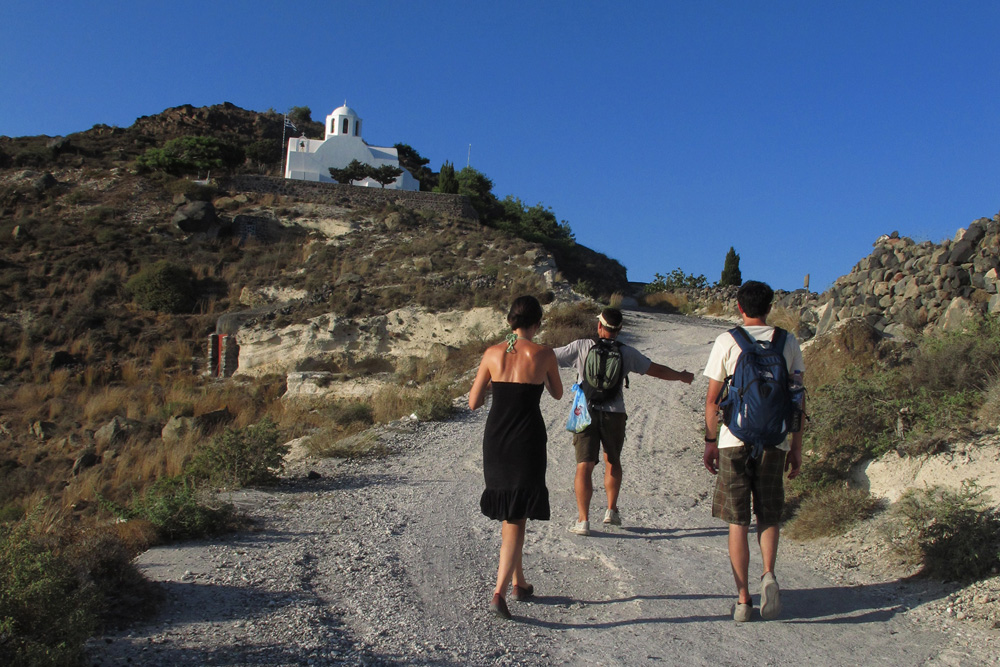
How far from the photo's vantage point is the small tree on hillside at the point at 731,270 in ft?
130

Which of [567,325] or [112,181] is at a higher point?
[112,181]

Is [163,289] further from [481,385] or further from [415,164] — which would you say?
[415,164]

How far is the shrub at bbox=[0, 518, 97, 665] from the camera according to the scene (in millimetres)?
2924

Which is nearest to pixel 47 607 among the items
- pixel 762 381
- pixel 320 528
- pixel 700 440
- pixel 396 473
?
pixel 320 528

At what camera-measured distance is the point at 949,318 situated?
10.4m

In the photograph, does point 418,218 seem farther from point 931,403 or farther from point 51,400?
point 931,403

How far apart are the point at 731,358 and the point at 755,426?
43cm

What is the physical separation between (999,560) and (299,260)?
30.7m

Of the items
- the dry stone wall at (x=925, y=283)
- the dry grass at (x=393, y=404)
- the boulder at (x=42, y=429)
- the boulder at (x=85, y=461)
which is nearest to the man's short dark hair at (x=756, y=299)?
the dry stone wall at (x=925, y=283)

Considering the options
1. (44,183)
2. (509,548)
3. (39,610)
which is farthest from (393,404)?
(44,183)

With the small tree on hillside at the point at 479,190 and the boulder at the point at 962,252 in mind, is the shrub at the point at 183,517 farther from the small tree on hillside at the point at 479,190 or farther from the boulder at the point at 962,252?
the small tree on hillside at the point at 479,190

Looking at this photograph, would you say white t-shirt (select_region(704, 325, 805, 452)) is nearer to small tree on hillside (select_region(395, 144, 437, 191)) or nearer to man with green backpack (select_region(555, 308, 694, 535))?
man with green backpack (select_region(555, 308, 694, 535))

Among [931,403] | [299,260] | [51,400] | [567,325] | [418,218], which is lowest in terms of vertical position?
[51,400]

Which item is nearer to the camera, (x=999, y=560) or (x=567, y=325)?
(x=999, y=560)
